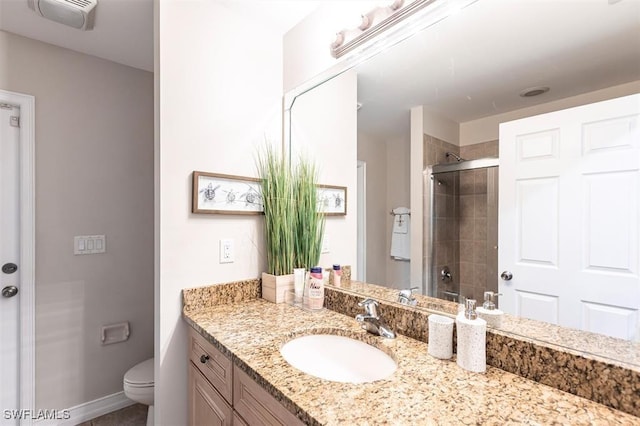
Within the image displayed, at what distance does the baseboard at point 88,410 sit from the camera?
1.89 meters

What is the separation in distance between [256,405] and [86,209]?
1916 mm

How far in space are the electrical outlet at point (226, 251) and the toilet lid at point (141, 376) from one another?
88 centimetres

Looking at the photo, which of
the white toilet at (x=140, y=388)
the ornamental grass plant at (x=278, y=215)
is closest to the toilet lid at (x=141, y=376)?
the white toilet at (x=140, y=388)

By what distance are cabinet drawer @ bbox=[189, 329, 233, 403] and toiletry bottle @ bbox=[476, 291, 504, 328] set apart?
2.71 ft

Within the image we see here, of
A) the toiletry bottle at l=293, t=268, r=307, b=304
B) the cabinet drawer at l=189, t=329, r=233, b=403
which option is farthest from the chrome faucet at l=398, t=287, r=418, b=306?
the cabinet drawer at l=189, t=329, r=233, b=403

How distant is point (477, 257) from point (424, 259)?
0.23 meters

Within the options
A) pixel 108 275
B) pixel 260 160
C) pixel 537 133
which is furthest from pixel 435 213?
pixel 108 275

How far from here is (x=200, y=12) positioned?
1.46 m

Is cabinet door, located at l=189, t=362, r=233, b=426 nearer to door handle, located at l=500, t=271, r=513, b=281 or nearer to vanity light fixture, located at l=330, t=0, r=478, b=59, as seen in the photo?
door handle, located at l=500, t=271, r=513, b=281

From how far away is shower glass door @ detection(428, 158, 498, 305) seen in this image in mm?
926

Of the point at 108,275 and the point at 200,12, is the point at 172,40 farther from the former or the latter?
the point at 108,275

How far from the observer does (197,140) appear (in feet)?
4.70

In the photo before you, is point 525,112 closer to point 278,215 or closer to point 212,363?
point 278,215

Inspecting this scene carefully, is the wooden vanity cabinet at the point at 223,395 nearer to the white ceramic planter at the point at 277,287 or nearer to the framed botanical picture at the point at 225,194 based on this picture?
the white ceramic planter at the point at 277,287
